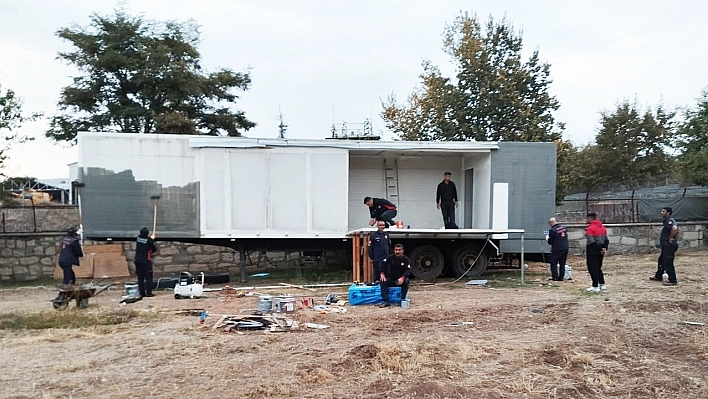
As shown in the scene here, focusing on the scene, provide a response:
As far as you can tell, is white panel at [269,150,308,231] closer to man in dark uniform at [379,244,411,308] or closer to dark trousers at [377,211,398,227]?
dark trousers at [377,211,398,227]

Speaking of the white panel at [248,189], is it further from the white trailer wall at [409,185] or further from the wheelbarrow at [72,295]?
the wheelbarrow at [72,295]

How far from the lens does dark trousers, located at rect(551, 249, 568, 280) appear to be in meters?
13.5

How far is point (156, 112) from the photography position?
20.7 m

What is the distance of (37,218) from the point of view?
681 inches

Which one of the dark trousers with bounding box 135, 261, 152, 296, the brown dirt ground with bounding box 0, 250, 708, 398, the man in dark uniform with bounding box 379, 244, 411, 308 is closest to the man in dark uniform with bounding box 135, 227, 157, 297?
the dark trousers with bounding box 135, 261, 152, 296

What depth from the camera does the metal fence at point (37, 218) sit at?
55.4 ft

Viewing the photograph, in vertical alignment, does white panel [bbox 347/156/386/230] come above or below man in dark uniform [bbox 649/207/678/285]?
above

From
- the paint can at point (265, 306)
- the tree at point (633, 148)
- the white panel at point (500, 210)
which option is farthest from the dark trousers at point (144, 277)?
the tree at point (633, 148)

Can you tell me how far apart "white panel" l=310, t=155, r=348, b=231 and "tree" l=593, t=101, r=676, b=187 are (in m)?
18.3

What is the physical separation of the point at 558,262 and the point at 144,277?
9.18 metres

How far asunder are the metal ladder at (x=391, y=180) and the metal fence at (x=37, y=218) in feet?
29.1

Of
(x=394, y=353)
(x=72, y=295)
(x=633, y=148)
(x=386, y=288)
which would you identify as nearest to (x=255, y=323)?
A: (x=394, y=353)

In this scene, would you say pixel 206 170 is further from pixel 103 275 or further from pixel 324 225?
pixel 103 275

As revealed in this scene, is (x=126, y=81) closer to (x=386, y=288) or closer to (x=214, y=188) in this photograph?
(x=214, y=188)
